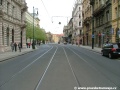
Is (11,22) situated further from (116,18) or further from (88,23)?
(88,23)

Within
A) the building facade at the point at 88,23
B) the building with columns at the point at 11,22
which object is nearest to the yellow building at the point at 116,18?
the building with columns at the point at 11,22

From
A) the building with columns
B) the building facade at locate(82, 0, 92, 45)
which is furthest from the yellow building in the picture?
the building facade at locate(82, 0, 92, 45)

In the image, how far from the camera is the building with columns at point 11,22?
34.7m

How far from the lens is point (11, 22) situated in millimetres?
40125

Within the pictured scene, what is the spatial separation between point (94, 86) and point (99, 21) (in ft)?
154

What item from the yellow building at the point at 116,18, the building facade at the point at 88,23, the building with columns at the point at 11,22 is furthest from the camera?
the building facade at the point at 88,23

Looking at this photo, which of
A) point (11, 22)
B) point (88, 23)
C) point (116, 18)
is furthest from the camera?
point (88, 23)

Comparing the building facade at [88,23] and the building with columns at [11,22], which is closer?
the building with columns at [11,22]

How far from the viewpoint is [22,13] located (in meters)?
50.1

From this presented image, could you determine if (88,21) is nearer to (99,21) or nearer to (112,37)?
(99,21)

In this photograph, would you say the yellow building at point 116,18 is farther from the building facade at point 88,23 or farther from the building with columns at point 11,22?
the building facade at point 88,23

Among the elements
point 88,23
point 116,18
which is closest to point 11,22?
point 116,18

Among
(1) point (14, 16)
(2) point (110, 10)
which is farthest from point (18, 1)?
(2) point (110, 10)

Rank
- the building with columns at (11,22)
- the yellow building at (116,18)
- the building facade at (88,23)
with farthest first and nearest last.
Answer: the building facade at (88,23) < the yellow building at (116,18) < the building with columns at (11,22)
